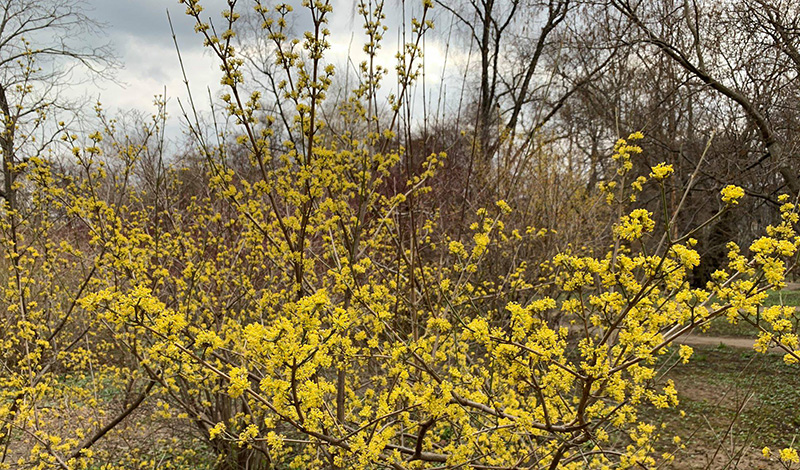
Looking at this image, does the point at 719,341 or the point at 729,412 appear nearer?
the point at 729,412

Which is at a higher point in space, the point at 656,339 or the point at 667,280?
the point at 667,280

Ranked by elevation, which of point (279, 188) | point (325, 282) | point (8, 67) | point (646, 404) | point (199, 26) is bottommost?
point (646, 404)

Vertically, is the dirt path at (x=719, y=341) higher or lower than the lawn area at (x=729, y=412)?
lower

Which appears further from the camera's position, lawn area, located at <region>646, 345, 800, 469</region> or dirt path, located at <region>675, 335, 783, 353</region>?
dirt path, located at <region>675, 335, 783, 353</region>

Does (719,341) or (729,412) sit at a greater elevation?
(729,412)

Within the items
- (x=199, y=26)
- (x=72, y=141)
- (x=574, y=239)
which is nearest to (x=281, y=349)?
(x=199, y=26)

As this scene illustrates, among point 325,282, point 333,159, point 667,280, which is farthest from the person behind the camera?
point 325,282

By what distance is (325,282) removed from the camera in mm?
4777

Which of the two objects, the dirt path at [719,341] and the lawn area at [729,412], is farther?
the dirt path at [719,341]

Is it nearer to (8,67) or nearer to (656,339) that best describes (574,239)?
(656,339)

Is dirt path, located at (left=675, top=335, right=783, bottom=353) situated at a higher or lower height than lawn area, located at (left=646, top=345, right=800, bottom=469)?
lower

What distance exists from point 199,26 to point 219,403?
3759 millimetres

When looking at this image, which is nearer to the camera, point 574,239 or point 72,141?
point 72,141

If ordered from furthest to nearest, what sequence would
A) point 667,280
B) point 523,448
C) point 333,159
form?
point 523,448 < point 333,159 < point 667,280
